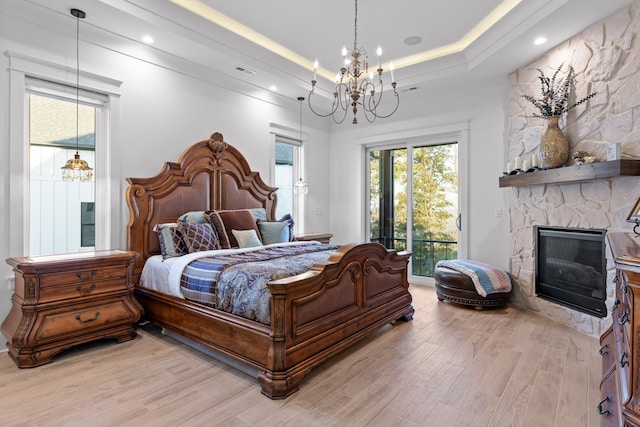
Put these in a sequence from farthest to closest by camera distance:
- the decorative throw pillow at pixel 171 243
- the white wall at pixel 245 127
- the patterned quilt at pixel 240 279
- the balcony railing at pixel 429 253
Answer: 1. the balcony railing at pixel 429 253
2. the decorative throw pillow at pixel 171 243
3. the white wall at pixel 245 127
4. the patterned quilt at pixel 240 279

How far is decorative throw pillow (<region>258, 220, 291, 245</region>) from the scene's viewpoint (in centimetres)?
417

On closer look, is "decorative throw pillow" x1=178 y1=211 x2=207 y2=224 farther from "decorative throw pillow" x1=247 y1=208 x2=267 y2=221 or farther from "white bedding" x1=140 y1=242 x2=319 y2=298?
"decorative throw pillow" x1=247 y1=208 x2=267 y2=221

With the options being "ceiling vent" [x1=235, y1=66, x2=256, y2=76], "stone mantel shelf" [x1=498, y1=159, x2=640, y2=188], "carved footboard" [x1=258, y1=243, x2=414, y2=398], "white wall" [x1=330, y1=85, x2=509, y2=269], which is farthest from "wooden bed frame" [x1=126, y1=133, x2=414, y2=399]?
"white wall" [x1=330, y1=85, x2=509, y2=269]

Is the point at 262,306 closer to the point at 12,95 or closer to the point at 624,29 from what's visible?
the point at 12,95

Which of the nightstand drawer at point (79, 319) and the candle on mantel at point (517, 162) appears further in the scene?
Answer: the candle on mantel at point (517, 162)

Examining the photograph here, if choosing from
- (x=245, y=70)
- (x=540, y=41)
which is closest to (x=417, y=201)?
(x=540, y=41)

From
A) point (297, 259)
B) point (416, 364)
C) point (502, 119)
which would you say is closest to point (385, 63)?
point (502, 119)

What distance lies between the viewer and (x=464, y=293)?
4020 mm

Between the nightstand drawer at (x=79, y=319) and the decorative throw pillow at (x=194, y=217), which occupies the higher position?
the decorative throw pillow at (x=194, y=217)

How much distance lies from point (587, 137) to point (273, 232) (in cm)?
343

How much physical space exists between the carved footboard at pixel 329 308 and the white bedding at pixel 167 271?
44.6 inches

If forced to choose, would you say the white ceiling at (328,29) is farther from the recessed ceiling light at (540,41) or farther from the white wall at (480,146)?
the white wall at (480,146)

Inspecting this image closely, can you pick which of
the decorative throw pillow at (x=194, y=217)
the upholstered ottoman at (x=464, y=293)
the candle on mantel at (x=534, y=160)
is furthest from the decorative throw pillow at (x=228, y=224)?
the candle on mantel at (x=534, y=160)

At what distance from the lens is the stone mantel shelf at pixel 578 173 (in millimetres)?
2719
